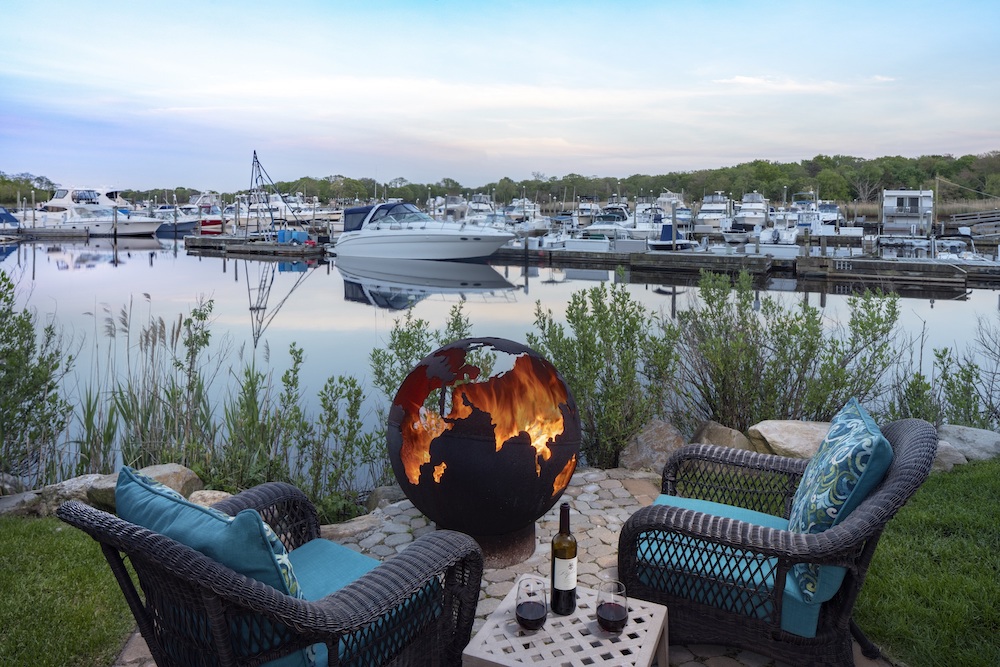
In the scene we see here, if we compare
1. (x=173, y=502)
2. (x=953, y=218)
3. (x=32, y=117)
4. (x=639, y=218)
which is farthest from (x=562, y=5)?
(x=953, y=218)

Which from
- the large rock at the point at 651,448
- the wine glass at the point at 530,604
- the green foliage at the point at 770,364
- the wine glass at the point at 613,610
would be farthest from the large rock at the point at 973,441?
the wine glass at the point at 530,604

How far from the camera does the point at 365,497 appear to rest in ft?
16.4

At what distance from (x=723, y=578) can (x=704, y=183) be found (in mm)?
69740

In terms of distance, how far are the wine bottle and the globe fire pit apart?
0.79 metres

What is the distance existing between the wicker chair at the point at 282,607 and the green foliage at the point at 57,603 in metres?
1.05

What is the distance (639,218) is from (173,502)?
3569 cm

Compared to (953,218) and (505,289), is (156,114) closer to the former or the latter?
(505,289)

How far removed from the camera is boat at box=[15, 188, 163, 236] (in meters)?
40.8

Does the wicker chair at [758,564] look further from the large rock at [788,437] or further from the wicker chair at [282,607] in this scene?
the large rock at [788,437]

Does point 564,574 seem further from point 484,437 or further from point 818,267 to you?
point 818,267

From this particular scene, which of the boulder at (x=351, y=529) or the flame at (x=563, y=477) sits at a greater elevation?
the flame at (x=563, y=477)

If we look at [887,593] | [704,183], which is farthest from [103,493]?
[704,183]

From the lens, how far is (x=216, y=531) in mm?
1788

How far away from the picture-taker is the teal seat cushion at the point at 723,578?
2455 millimetres
